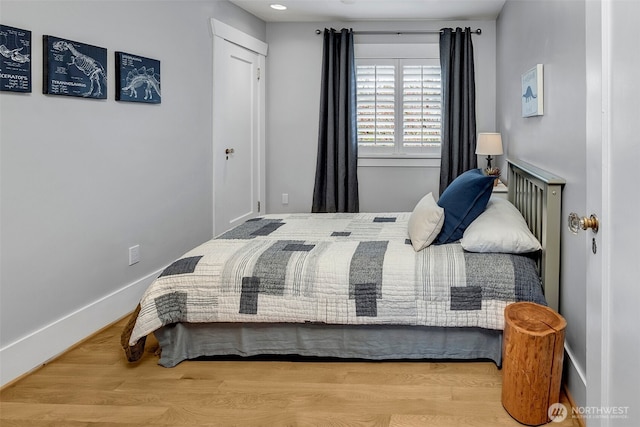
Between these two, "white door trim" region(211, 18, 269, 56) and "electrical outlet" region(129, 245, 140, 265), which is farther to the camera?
"white door trim" region(211, 18, 269, 56)

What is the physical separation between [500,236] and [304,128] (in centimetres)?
323

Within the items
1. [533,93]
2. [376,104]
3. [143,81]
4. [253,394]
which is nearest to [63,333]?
[253,394]

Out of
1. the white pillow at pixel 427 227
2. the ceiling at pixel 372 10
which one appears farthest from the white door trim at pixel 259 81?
the white pillow at pixel 427 227

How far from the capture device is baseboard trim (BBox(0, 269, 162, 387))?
2303mm

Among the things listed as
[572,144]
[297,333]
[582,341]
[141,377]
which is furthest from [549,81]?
[141,377]

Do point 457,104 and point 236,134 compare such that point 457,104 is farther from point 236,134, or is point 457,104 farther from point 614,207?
point 614,207

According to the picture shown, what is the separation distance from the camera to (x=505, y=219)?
2604mm

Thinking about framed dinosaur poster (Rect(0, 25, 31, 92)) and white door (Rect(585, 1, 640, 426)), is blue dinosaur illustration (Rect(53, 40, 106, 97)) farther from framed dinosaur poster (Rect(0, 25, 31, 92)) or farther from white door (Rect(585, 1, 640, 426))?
white door (Rect(585, 1, 640, 426))

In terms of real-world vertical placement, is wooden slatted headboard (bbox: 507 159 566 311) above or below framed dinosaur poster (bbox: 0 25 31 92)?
below

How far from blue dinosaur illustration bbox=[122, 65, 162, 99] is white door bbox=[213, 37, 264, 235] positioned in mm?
892

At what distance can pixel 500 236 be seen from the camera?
2.47 m

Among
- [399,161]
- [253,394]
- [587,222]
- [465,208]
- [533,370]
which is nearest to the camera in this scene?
[587,222]

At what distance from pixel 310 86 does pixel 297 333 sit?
135 inches

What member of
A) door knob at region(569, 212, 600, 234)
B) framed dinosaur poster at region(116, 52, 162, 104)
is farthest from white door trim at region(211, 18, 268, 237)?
door knob at region(569, 212, 600, 234)
